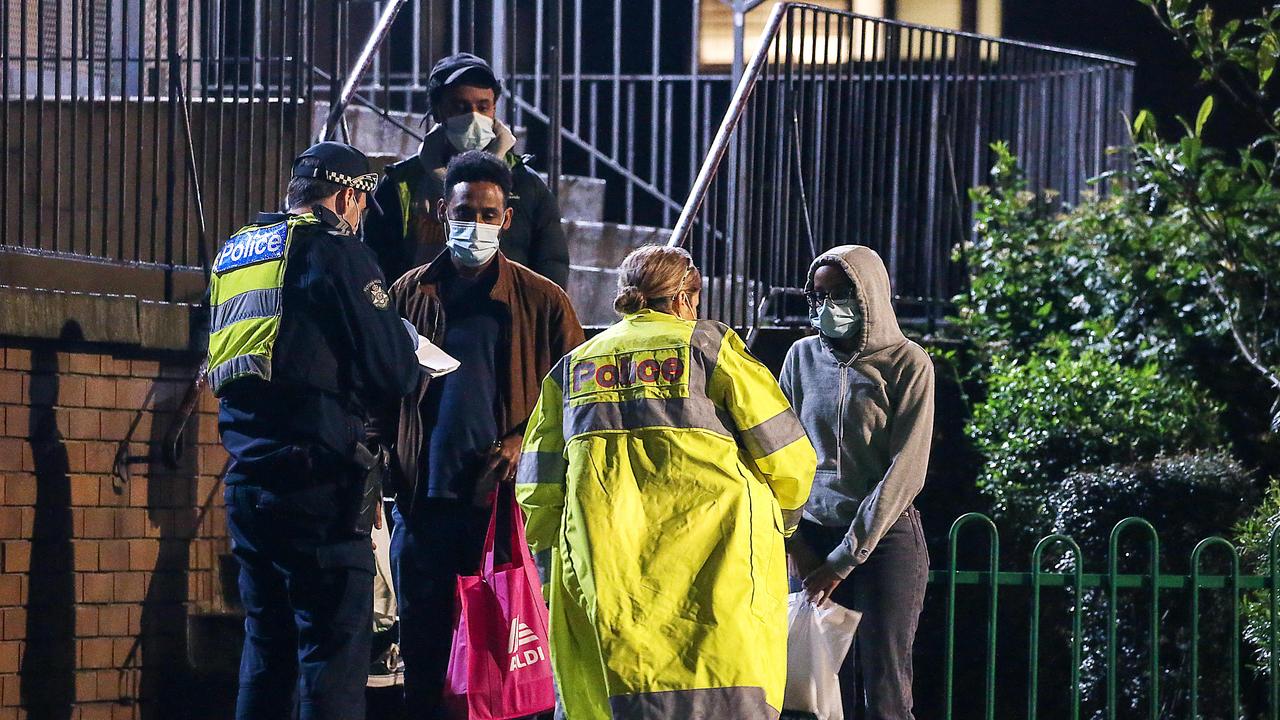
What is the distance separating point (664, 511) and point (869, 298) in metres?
1.18

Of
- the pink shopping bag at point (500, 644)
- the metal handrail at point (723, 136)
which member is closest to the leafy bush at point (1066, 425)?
the metal handrail at point (723, 136)

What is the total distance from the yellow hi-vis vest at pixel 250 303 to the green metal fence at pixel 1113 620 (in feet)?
7.07

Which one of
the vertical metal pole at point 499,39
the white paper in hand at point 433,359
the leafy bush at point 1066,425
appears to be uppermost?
the vertical metal pole at point 499,39

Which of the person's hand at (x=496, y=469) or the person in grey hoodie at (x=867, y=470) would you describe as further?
the person's hand at (x=496, y=469)

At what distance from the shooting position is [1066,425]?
7.73 m

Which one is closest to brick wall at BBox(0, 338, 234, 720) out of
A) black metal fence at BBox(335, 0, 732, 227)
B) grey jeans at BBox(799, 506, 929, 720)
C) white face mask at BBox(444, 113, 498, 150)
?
white face mask at BBox(444, 113, 498, 150)

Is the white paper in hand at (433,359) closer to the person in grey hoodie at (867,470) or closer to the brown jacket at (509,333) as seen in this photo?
the brown jacket at (509,333)

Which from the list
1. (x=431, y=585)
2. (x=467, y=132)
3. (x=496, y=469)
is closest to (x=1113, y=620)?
(x=496, y=469)

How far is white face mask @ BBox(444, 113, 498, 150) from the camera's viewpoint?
20.4ft

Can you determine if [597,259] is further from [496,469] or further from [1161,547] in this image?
[496,469]

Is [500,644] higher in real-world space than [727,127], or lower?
lower

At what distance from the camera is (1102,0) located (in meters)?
11.6

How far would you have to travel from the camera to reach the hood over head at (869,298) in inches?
207

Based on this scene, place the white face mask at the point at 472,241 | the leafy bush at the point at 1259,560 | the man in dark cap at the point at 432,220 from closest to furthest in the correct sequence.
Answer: the white face mask at the point at 472,241, the man in dark cap at the point at 432,220, the leafy bush at the point at 1259,560
